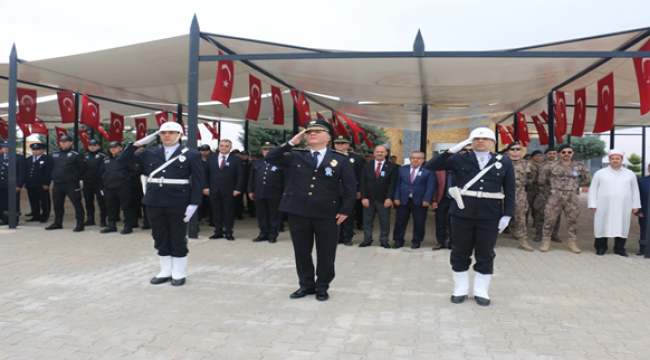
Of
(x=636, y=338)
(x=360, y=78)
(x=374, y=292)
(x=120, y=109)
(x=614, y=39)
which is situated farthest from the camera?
(x=120, y=109)

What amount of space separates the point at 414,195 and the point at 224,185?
304 centimetres

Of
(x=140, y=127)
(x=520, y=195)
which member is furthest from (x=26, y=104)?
(x=520, y=195)

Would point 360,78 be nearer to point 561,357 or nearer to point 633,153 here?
point 561,357

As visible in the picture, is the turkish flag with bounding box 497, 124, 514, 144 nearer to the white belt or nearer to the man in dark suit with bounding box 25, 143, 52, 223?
the white belt

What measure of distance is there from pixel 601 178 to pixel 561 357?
4734 millimetres

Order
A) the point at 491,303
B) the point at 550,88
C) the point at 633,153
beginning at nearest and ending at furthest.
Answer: the point at 491,303, the point at 550,88, the point at 633,153

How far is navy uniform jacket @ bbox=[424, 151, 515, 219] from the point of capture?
413 cm

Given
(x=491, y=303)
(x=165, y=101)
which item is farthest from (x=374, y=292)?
(x=165, y=101)

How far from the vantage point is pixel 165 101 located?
40.3 ft

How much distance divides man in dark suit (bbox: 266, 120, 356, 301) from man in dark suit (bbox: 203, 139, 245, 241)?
3469mm

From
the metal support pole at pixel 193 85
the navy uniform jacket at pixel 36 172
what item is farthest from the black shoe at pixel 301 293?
the navy uniform jacket at pixel 36 172

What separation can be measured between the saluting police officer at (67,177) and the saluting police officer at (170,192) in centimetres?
393

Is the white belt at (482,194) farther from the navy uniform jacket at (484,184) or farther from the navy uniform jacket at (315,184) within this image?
the navy uniform jacket at (315,184)

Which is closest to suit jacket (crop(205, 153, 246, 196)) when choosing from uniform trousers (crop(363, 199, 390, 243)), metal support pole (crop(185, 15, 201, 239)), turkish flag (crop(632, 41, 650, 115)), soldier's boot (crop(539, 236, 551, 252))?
metal support pole (crop(185, 15, 201, 239))
